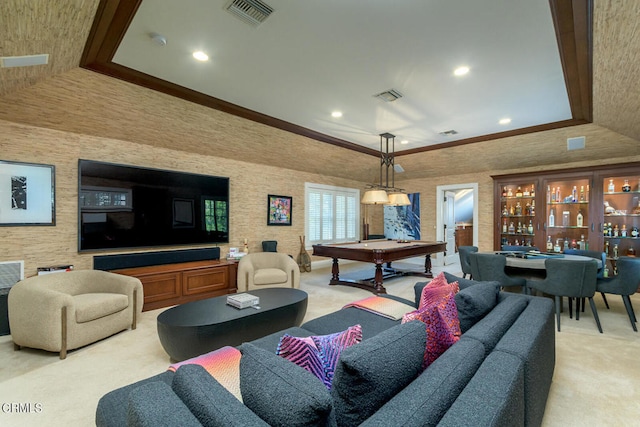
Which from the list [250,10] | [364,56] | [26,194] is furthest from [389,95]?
[26,194]

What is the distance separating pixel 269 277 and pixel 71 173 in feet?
9.87

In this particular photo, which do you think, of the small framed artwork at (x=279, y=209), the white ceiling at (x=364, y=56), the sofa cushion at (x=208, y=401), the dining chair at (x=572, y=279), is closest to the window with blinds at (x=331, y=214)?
the small framed artwork at (x=279, y=209)

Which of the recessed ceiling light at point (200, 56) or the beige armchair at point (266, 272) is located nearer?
the recessed ceiling light at point (200, 56)

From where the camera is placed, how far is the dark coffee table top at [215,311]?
2.57 m

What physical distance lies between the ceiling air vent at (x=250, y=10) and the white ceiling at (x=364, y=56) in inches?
2.3

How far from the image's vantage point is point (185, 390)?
104cm

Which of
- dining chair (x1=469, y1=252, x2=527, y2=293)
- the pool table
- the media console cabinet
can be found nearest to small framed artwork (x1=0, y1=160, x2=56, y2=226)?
the media console cabinet

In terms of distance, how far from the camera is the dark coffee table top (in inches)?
101

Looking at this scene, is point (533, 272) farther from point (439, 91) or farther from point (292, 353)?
point (292, 353)

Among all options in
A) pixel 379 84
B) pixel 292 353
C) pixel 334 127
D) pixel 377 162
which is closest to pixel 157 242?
pixel 334 127

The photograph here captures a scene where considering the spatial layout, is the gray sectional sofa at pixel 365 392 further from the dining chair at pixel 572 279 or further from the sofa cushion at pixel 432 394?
the dining chair at pixel 572 279

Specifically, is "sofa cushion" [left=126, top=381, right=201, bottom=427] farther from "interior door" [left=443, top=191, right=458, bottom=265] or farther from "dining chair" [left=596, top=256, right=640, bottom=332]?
"interior door" [left=443, top=191, right=458, bottom=265]

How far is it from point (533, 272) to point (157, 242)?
5.56 meters

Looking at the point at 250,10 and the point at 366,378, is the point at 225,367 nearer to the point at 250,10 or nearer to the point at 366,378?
the point at 366,378
